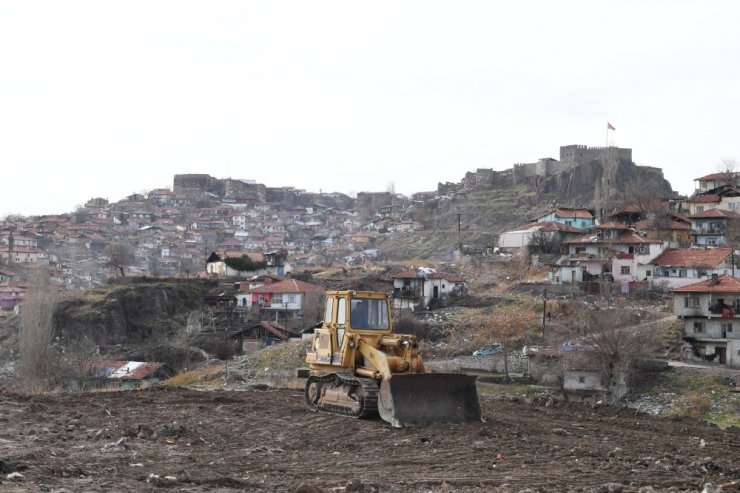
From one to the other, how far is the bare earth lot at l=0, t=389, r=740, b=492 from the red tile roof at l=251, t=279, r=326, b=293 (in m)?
40.4

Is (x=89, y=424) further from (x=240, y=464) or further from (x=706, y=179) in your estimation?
(x=706, y=179)

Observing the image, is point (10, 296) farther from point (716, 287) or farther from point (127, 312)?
point (716, 287)

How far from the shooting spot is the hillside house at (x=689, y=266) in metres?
51.7

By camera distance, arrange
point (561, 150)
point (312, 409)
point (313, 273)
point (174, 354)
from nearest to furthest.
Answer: point (312, 409) → point (174, 354) → point (313, 273) → point (561, 150)

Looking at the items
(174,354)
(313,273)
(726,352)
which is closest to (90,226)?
(313,273)

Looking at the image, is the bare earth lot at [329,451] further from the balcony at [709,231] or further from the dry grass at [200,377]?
the balcony at [709,231]

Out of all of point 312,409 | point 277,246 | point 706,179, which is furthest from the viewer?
point 277,246

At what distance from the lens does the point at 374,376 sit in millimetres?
17078

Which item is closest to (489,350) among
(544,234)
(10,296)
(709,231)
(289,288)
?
(289,288)

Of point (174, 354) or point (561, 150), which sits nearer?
point (174, 354)

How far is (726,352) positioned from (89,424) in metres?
31.0

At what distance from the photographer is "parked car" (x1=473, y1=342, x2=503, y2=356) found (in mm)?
41325

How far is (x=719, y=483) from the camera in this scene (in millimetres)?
11086

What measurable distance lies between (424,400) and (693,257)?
4147 centimetres
